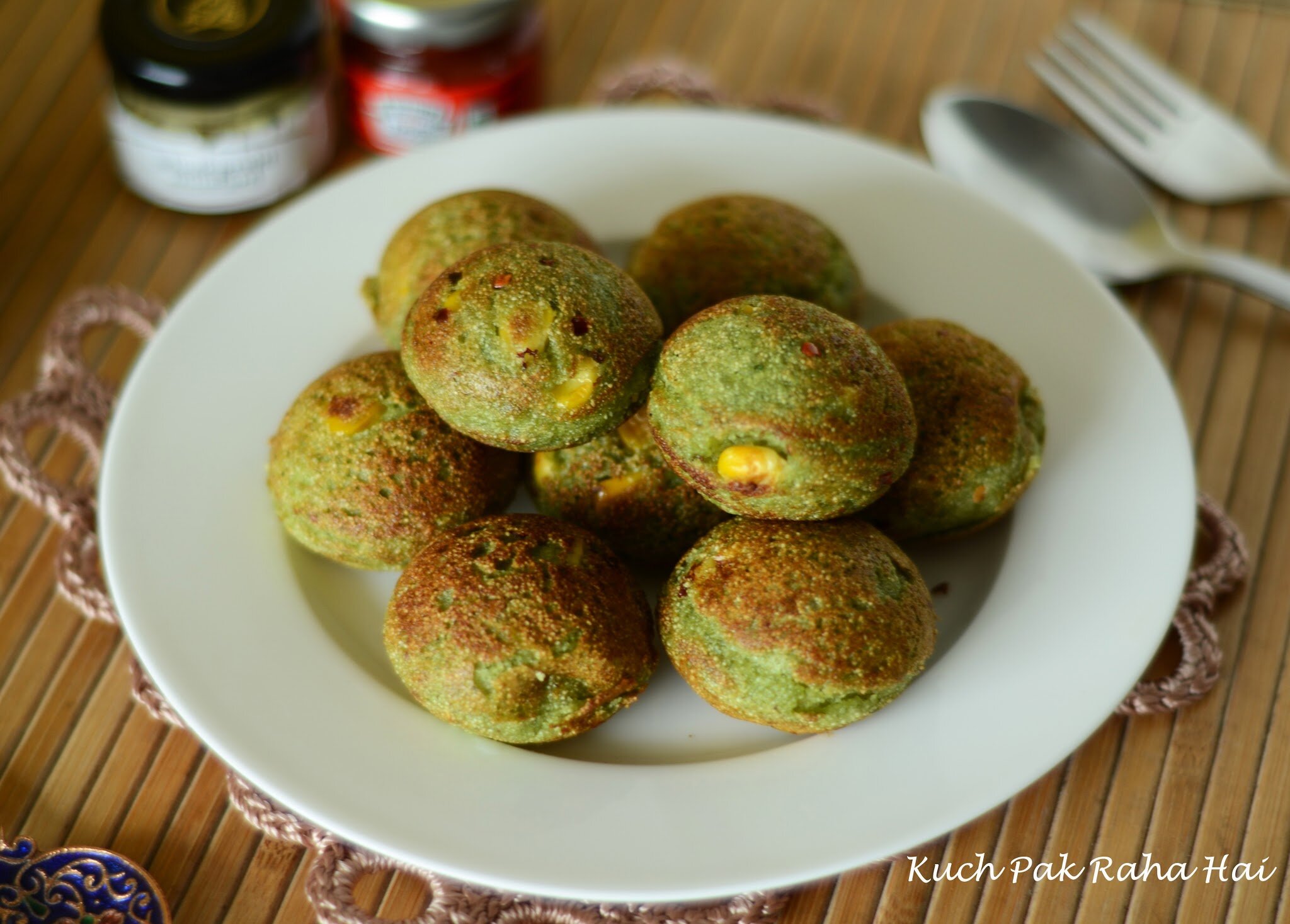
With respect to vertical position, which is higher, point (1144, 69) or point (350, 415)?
point (1144, 69)

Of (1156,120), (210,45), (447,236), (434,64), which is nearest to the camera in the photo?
(447,236)

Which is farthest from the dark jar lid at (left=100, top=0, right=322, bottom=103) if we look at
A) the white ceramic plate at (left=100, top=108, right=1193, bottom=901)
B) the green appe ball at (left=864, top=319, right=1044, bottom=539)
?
the green appe ball at (left=864, top=319, right=1044, bottom=539)

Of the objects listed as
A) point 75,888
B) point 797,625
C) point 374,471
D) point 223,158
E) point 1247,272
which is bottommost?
point 75,888

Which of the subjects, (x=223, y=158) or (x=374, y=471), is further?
(x=223, y=158)

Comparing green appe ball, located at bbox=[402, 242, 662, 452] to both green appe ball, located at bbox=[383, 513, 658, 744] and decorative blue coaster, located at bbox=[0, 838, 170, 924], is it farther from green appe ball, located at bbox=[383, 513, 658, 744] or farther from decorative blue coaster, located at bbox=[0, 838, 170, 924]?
decorative blue coaster, located at bbox=[0, 838, 170, 924]

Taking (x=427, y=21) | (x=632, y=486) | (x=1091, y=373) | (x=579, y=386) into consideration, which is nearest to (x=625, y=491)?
(x=632, y=486)

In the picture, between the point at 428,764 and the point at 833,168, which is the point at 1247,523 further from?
the point at 428,764

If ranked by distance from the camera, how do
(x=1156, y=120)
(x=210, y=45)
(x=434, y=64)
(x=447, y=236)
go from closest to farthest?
(x=447, y=236), (x=210, y=45), (x=434, y=64), (x=1156, y=120)

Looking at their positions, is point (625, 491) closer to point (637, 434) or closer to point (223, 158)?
point (637, 434)
